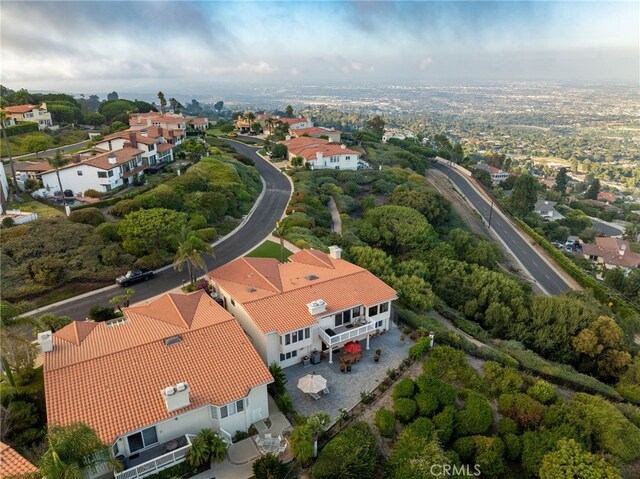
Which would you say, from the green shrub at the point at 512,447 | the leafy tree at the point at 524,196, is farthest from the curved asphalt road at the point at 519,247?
the green shrub at the point at 512,447

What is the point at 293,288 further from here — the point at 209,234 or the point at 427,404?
the point at 209,234

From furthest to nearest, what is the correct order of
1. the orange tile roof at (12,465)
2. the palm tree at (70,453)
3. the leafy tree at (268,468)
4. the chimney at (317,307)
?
the chimney at (317,307) → the leafy tree at (268,468) → the orange tile roof at (12,465) → the palm tree at (70,453)

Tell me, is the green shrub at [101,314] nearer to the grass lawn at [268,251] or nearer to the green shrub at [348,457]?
the grass lawn at [268,251]

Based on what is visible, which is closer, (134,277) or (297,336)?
(297,336)

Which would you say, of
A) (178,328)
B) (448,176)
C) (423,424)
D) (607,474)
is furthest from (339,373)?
(448,176)

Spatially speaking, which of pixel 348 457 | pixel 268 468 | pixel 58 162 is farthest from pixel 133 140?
pixel 348 457

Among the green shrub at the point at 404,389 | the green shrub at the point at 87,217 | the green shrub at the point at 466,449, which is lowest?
the green shrub at the point at 466,449
